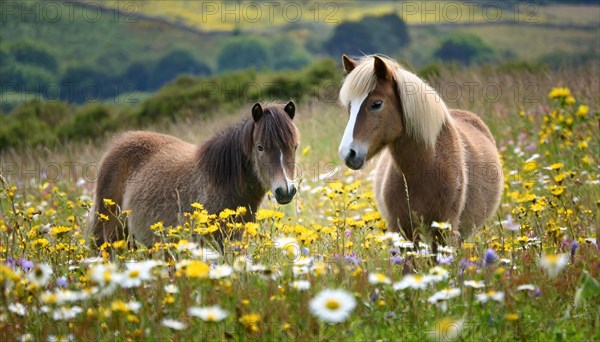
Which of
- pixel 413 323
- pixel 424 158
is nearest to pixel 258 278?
pixel 413 323

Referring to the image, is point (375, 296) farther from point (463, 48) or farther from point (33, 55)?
point (33, 55)

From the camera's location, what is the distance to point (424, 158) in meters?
5.73

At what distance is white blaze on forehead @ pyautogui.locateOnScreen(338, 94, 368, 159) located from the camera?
5301 mm

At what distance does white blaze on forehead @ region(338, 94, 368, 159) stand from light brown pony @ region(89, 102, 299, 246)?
2.86ft

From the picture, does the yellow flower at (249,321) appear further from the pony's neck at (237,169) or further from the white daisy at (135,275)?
the pony's neck at (237,169)

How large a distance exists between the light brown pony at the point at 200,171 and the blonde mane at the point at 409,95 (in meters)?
0.91

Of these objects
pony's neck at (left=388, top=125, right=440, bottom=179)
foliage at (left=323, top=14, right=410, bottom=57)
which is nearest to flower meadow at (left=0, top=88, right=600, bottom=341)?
pony's neck at (left=388, top=125, right=440, bottom=179)

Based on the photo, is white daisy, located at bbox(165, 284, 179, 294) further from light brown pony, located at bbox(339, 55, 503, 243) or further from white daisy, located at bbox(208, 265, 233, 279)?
light brown pony, located at bbox(339, 55, 503, 243)

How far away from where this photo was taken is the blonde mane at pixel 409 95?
18.1 ft

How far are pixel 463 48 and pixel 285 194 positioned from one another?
54.3 meters

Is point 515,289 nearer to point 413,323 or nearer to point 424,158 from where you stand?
point 413,323

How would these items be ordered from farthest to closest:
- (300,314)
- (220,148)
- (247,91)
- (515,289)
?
1. (247,91)
2. (220,148)
3. (515,289)
4. (300,314)

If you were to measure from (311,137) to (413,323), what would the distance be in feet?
32.2

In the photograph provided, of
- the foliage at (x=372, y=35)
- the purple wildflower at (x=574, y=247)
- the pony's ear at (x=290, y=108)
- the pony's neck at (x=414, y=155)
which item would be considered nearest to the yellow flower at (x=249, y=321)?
the purple wildflower at (x=574, y=247)
